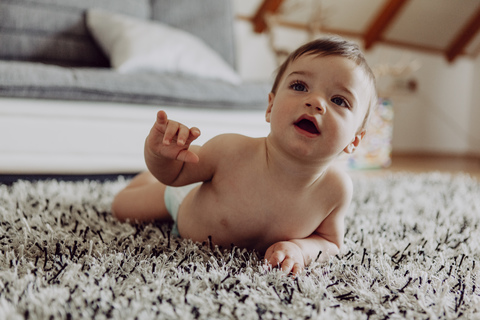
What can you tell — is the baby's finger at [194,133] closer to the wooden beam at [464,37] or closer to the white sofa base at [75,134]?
the white sofa base at [75,134]

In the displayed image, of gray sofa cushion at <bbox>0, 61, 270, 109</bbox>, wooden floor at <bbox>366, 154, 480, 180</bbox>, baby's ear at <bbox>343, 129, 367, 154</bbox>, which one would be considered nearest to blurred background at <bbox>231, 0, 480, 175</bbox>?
wooden floor at <bbox>366, 154, 480, 180</bbox>

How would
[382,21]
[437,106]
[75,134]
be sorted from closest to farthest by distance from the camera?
[75,134] < [382,21] < [437,106]

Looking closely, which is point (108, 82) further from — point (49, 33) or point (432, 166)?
point (432, 166)

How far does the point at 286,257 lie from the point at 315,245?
82 millimetres

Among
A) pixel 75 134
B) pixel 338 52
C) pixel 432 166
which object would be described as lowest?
pixel 75 134

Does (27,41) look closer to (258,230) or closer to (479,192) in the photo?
(258,230)

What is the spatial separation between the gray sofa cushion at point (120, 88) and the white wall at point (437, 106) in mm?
2594

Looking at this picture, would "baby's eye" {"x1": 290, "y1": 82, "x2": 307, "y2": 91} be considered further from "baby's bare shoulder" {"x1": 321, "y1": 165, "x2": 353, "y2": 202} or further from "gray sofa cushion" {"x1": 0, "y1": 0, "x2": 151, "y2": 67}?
"gray sofa cushion" {"x1": 0, "y1": 0, "x2": 151, "y2": 67}

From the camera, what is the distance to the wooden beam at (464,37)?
3.93m

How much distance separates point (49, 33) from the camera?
1.78 metres

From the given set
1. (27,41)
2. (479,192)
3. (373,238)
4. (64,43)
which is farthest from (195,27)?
(373,238)

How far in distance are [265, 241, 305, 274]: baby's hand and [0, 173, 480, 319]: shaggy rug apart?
0.02 metres

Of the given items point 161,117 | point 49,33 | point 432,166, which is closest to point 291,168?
point 161,117

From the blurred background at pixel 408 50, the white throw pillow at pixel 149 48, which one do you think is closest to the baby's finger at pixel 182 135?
the white throw pillow at pixel 149 48
